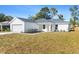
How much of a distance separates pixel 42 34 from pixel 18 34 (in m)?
0.36

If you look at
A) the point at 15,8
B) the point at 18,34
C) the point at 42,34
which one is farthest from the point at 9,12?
the point at 42,34

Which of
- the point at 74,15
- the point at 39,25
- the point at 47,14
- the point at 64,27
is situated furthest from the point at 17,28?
the point at 74,15

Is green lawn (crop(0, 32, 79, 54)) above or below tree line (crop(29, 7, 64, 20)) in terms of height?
below

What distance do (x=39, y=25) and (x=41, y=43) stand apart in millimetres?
272

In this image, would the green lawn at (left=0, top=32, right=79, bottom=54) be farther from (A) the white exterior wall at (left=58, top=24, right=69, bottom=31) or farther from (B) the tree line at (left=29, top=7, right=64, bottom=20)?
(B) the tree line at (left=29, top=7, right=64, bottom=20)

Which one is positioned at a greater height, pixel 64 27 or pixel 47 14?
pixel 47 14

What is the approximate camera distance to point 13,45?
12.1ft

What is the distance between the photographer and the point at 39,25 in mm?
3734

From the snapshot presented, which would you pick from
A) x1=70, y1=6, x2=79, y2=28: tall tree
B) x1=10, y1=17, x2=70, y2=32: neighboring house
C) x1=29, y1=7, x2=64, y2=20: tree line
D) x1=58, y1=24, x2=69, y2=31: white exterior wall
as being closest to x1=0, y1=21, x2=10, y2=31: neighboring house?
x1=10, y1=17, x2=70, y2=32: neighboring house

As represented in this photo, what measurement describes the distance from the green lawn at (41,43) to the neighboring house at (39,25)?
0.09 meters

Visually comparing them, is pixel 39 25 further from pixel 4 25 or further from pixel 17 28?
pixel 4 25

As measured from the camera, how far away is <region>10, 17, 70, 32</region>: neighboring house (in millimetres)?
3699

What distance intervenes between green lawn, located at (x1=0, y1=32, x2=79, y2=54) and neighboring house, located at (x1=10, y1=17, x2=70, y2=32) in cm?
9

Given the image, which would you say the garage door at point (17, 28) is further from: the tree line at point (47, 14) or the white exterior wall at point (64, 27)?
the white exterior wall at point (64, 27)
